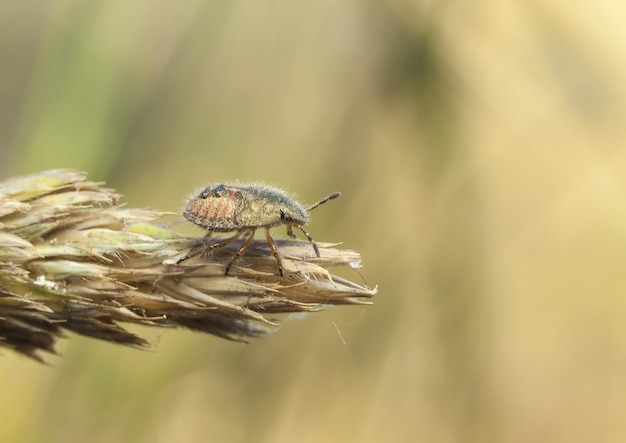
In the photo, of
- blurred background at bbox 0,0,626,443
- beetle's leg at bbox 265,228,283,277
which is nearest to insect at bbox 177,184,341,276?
beetle's leg at bbox 265,228,283,277

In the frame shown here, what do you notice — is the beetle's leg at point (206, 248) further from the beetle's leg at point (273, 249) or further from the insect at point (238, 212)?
the beetle's leg at point (273, 249)

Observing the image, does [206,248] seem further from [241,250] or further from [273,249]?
[273,249]

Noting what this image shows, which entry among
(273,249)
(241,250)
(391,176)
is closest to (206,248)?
(241,250)

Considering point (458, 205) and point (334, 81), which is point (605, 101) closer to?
point (458, 205)

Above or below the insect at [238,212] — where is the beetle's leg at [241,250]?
below

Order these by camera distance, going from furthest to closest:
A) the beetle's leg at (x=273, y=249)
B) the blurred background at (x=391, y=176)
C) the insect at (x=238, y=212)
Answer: the blurred background at (x=391, y=176), the insect at (x=238, y=212), the beetle's leg at (x=273, y=249)

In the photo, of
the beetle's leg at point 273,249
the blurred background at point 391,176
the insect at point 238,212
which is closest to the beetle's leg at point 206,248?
the insect at point 238,212

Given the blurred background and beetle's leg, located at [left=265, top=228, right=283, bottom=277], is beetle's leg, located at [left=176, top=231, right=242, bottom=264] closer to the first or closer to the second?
beetle's leg, located at [left=265, top=228, right=283, bottom=277]
